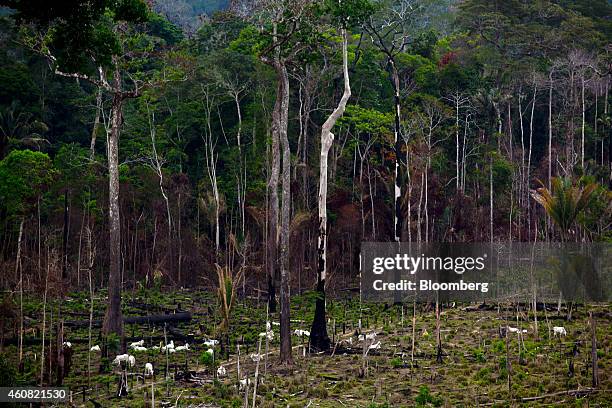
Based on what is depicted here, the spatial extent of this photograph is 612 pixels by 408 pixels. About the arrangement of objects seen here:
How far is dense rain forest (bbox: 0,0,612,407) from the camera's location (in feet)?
42.8

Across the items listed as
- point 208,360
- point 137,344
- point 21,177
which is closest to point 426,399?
point 208,360

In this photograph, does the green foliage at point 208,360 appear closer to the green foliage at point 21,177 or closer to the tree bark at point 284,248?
the tree bark at point 284,248

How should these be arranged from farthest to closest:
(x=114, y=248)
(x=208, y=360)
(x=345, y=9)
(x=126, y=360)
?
(x=114, y=248), (x=345, y=9), (x=208, y=360), (x=126, y=360)

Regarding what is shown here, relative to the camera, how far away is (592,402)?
36.8 ft

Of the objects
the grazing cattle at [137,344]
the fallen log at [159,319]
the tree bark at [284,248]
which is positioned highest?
the tree bark at [284,248]

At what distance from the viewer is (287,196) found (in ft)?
51.1

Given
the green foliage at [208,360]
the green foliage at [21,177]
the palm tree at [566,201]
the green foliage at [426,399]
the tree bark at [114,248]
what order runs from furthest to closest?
1. the green foliage at [21,177]
2. the palm tree at [566,201]
3. the tree bark at [114,248]
4. the green foliage at [208,360]
5. the green foliage at [426,399]

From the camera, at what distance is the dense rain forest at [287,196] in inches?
513

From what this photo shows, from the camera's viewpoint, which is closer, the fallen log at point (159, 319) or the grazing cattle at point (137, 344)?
the grazing cattle at point (137, 344)

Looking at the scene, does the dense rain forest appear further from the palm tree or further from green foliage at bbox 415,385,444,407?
green foliage at bbox 415,385,444,407

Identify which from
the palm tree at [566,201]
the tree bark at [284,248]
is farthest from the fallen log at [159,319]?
the palm tree at [566,201]

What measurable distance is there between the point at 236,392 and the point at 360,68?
24.4 m

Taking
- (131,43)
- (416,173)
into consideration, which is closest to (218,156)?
(416,173)

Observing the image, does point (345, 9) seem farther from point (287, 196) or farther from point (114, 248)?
point (114, 248)
